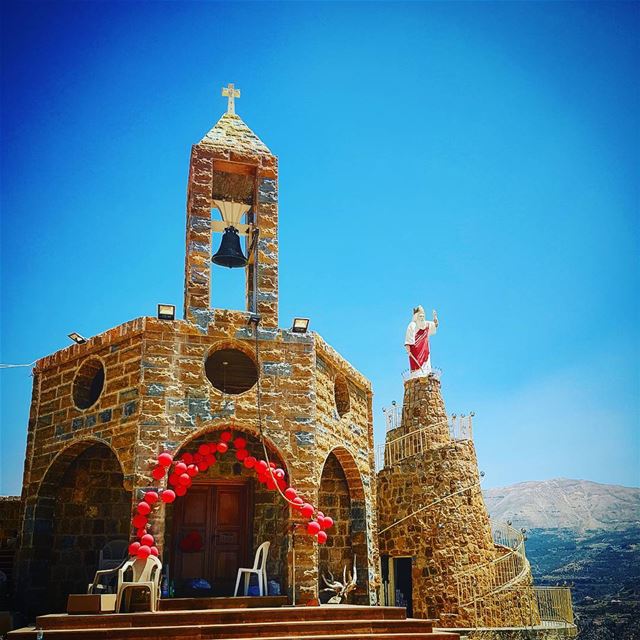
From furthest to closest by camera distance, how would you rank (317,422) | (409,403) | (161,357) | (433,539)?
(409,403) → (433,539) → (317,422) → (161,357)

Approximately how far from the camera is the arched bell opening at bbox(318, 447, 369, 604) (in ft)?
40.5

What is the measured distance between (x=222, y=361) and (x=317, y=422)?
2.28m

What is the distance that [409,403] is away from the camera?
20.3m

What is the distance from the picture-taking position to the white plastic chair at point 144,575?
29.0 ft

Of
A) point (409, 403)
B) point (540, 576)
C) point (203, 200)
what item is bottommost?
point (540, 576)

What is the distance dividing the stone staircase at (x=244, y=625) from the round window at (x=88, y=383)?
4061 millimetres

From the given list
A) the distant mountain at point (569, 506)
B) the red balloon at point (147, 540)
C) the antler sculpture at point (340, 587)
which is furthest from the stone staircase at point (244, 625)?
the distant mountain at point (569, 506)

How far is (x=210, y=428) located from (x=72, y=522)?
11.6ft

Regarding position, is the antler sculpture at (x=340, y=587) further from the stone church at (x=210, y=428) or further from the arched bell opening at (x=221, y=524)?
the arched bell opening at (x=221, y=524)

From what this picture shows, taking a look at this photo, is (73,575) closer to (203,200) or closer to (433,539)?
(203,200)

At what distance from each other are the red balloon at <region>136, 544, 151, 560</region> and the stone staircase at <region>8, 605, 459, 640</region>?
0.88 meters

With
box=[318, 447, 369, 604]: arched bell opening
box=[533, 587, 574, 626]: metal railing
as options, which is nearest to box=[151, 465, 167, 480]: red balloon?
box=[318, 447, 369, 604]: arched bell opening

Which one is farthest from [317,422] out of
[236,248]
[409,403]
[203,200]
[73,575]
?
[409,403]

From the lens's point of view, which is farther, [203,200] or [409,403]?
[409,403]
